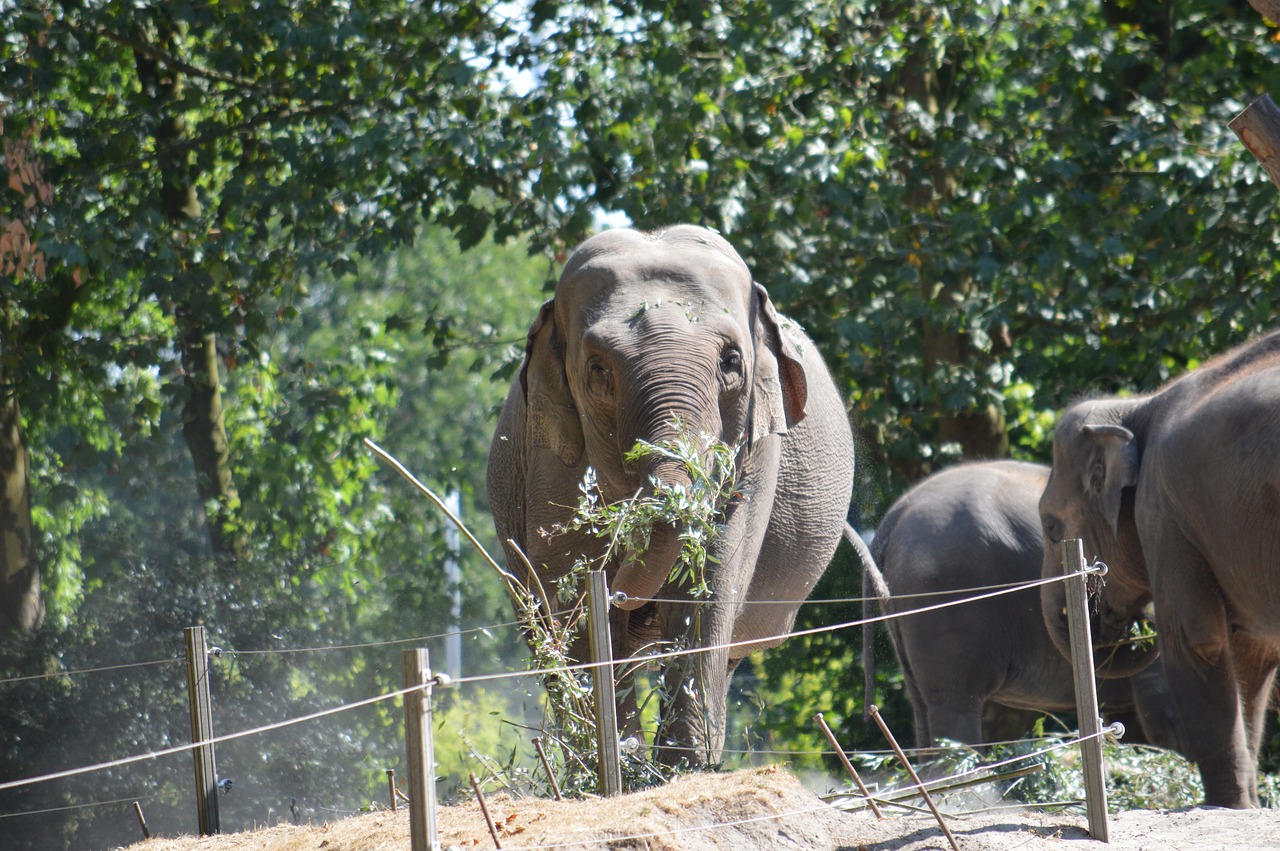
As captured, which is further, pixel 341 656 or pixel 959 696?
pixel 341 656

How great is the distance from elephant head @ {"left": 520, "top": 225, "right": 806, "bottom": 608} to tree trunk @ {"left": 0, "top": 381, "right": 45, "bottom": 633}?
5553 millimetres

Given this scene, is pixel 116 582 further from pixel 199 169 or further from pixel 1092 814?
pixel 1092 814

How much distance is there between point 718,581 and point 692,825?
5.13 ft

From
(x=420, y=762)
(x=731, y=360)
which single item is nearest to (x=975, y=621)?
(x=731, y=360)

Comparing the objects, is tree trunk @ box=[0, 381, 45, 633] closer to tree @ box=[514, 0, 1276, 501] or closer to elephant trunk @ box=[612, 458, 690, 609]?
tree @ box=[514, 0, 1276, 501]

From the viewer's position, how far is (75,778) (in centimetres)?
1027

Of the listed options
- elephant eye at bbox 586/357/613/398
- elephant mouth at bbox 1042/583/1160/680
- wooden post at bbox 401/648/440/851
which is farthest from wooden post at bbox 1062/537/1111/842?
elephant mouth at bbox 1042/583/1160/680

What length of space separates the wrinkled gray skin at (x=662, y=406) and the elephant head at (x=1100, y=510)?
1699 mm

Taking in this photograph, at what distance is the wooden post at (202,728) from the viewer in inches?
212

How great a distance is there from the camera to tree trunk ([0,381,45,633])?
10055 mm

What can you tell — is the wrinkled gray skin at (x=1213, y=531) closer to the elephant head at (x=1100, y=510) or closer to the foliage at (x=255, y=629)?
the elephant head at (x=1100, y=510)

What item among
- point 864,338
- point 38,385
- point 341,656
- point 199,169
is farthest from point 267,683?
point 864,338

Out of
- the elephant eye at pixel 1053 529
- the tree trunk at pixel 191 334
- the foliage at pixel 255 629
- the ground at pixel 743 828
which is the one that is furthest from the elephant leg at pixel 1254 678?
the tree trunk at pixel 191 334

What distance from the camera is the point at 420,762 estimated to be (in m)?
3.10
